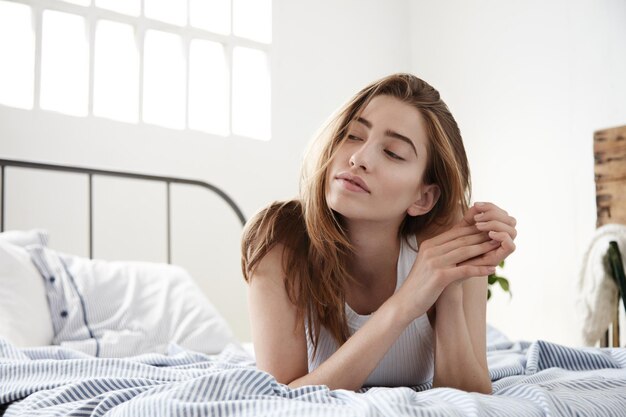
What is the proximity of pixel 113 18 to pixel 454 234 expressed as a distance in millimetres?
2592

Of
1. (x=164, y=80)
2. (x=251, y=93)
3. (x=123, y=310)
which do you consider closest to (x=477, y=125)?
(x=251, y=93)

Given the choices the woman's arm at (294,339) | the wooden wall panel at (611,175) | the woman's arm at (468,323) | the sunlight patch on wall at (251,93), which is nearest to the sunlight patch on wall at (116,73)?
the sunlight patch on wall at (251,93)

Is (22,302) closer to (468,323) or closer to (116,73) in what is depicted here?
(468,323)

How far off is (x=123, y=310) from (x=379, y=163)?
1.11m

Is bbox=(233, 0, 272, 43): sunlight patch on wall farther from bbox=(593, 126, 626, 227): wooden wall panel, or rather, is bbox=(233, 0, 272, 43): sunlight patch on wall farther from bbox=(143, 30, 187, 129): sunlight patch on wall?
bbox=(593, 126, 626, 227): wooden wall panel

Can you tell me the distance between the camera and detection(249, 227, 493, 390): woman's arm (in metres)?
1.00

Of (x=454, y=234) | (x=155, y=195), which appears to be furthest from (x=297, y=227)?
(x=155, y=195)

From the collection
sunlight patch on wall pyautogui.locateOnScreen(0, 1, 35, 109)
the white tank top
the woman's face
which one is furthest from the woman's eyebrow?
sunlight patch on wall pyautogui.locateOnScreen(0, 1, 35, 109)

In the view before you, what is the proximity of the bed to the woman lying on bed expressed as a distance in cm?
8

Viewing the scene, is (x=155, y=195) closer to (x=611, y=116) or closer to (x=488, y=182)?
(x=488, y=182)

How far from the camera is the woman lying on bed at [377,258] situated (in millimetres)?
1022

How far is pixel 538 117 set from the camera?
350cm

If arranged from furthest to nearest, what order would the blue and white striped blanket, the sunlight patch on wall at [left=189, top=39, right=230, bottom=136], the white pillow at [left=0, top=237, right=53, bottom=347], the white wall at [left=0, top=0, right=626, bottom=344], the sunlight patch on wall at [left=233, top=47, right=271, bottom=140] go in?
the sunlight patch on wall at [left=233, top=47, right=271, bottom=140] → the sunlight patch on wall at [left=189, top=39, right=230, bottom=136] → the white wall at [left=0, top=0, right=626, bottom=344] → the white pillow at [left=0, top=237, right=53, bottom=347] → the blue and white striped blanket

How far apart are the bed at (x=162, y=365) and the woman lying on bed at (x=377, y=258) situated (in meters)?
0.08
